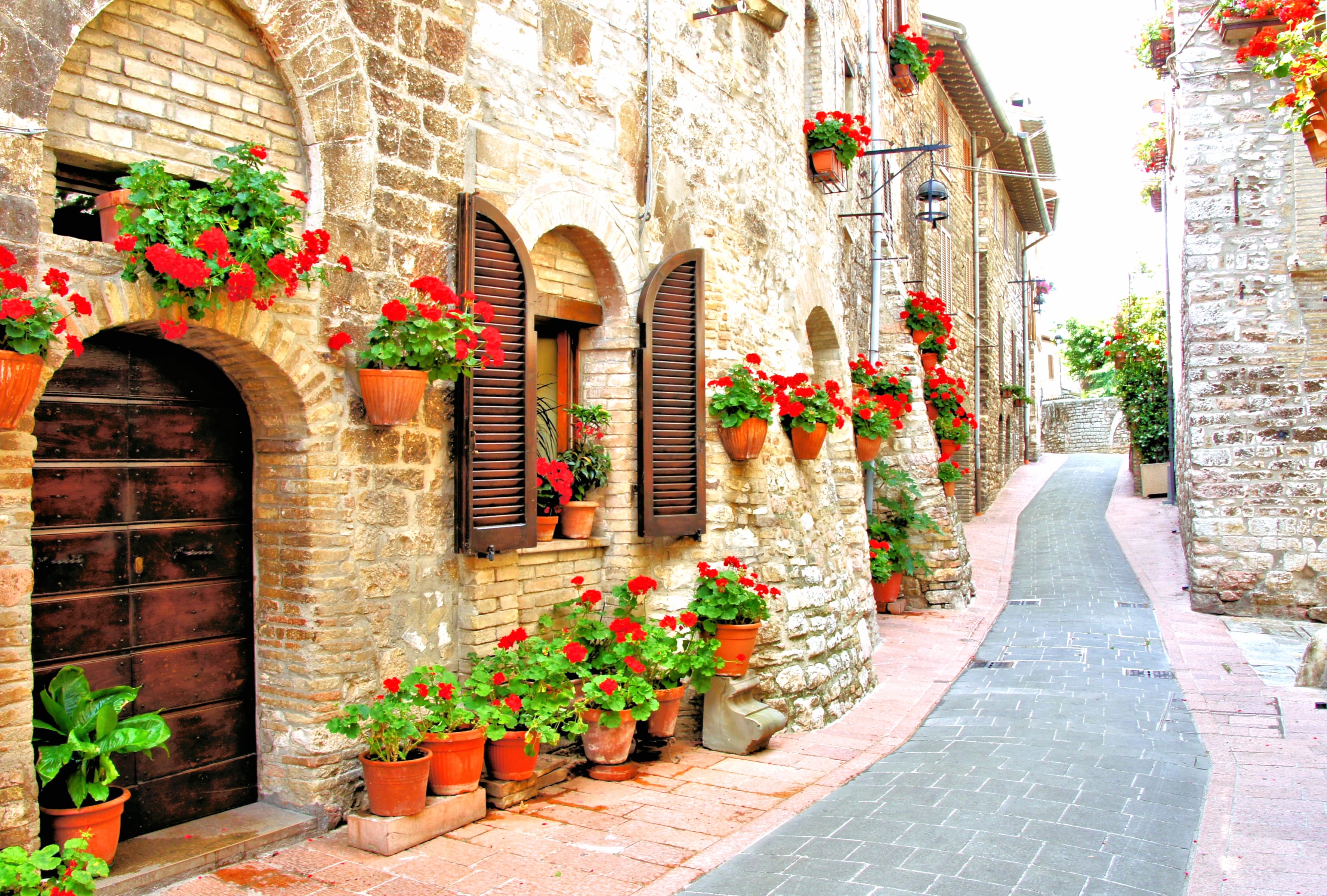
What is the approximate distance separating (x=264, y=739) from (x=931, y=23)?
15060mm

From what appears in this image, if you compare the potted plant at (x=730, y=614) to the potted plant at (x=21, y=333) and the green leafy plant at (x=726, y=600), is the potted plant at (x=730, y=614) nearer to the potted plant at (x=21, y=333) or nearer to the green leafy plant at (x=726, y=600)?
the green leafy plant at (x=726, y=600)

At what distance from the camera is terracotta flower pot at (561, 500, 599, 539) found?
6199 mm

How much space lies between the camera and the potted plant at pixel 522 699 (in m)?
5.01

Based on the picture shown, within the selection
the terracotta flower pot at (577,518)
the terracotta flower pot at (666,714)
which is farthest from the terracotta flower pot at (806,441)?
the terracotta flower pot at (666,714)

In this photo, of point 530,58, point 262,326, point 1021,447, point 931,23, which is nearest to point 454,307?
point 262,326

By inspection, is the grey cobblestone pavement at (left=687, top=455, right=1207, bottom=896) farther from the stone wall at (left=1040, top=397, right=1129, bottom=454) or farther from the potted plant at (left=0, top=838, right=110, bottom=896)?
the stone wall at (left=1040, top=397, right=1129, bottom=454)

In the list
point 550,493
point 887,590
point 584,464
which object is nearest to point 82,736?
point 550,493

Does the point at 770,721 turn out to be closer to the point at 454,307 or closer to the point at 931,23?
the point at 454,307

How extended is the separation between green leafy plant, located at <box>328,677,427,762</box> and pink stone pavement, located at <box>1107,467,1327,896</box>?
338 cm

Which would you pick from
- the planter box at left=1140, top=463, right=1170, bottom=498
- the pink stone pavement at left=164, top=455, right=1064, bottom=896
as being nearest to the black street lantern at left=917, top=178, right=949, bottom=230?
the pink stone pavement at left=164, top=455, right=1064, bottom=896

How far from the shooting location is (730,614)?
6.54m

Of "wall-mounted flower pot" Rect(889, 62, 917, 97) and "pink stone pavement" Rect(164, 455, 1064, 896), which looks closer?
"pink stone pavement" Rect(164, 455, 1064, 896)

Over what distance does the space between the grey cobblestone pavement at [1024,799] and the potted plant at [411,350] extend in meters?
2.51

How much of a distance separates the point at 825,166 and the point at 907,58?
582 cm
